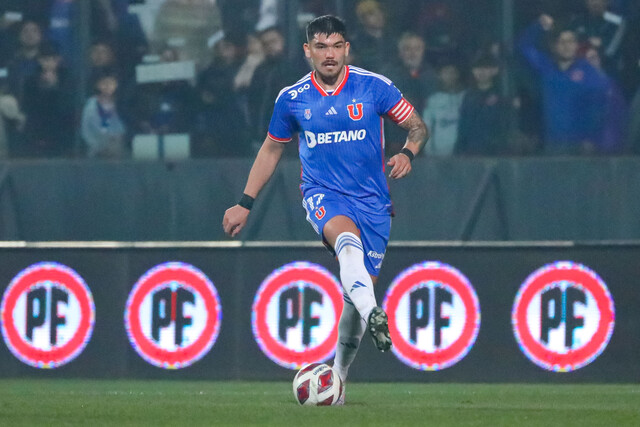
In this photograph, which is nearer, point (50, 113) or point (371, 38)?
point (371, 38)

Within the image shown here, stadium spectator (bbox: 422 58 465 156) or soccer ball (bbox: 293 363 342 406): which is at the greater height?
stadium spectator (bbox: 422 58 465 156)

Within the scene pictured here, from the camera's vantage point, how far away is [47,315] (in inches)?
352

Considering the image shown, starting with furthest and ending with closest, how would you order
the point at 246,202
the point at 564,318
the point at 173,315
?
the point at 173,315, the point at 564,318, the point at 246,202

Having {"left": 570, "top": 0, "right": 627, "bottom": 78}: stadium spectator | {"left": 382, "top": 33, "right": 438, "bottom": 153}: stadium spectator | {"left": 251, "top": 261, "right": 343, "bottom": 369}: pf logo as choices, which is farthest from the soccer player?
{"left": 570, "top": 0, "right": 627, "bottom": 78}: stadium spectator

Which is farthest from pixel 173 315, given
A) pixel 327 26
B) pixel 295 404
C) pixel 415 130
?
pixel 327 26

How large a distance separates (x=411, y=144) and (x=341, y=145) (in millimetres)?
361

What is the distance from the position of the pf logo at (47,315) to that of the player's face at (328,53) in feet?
10.2

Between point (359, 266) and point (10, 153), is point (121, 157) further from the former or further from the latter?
point (359, 266)

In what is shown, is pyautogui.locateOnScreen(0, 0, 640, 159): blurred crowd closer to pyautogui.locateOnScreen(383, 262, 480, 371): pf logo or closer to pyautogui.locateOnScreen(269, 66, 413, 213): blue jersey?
pyautogui.locateOnScreen(383, 262, 480, 371): pf logo

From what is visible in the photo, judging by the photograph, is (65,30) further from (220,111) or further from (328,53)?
(328,53)

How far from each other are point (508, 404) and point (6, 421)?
2.66 meters

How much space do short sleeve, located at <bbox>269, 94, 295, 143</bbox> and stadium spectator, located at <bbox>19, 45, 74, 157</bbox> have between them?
14.7 feet

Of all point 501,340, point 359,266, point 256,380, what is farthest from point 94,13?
point 359,266

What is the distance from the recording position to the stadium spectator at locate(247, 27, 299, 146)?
10789 millimetres
